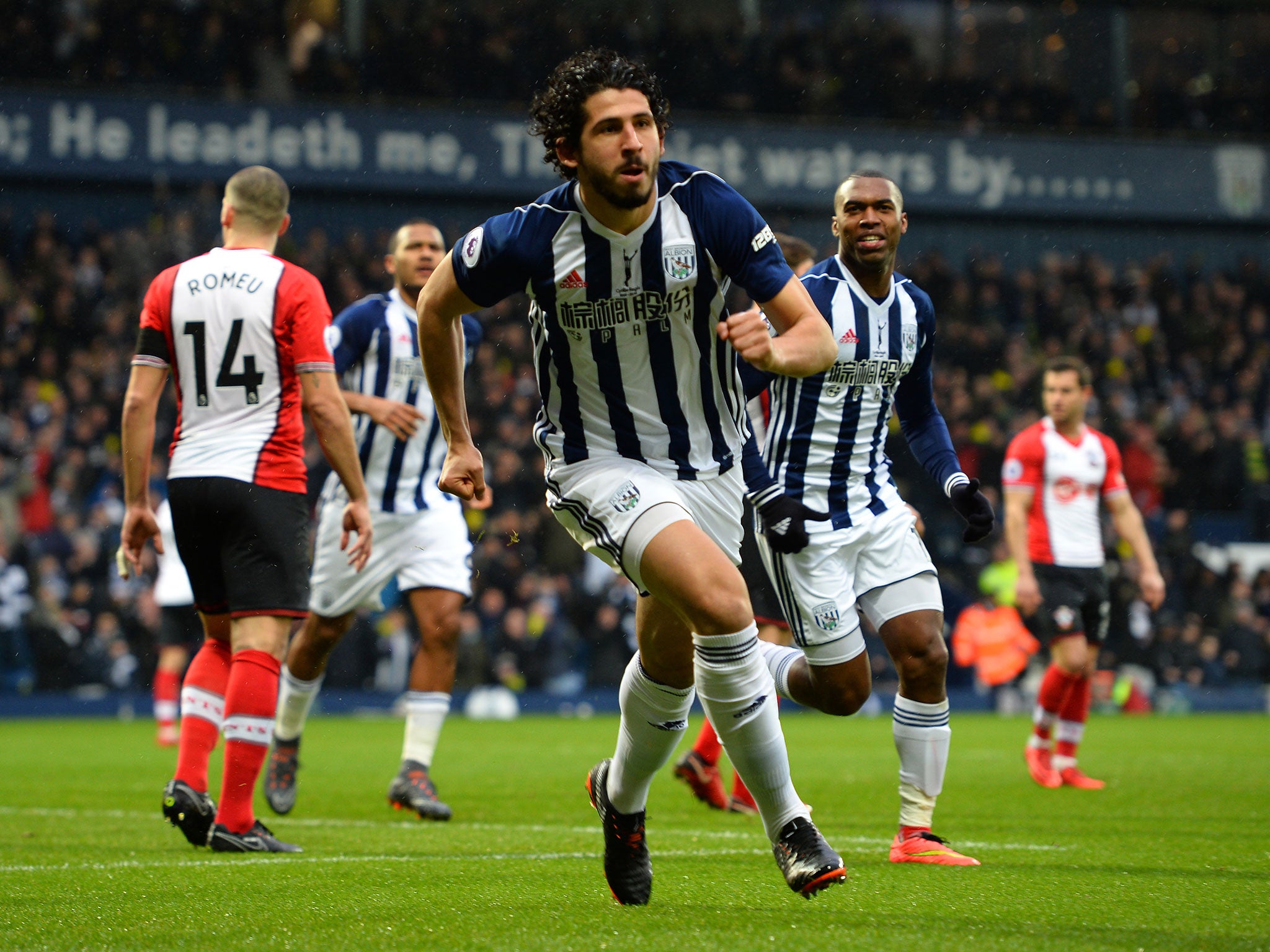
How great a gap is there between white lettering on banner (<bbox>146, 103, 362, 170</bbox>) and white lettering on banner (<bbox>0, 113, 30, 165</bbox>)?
5.02ft

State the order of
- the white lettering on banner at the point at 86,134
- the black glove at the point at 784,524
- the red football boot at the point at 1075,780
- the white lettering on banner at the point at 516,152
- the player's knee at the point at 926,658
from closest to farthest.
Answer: the black glove at the point at 784,524 → the player's knee at the point at 926,658 → the red football boot at the point at 1075,780 → the white lettering on banner at the point at 86,134 → the white lettering on banner at the point at 516,152

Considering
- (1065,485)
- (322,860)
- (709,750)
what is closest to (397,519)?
(709,750)

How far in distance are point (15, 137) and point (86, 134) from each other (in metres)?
0.89

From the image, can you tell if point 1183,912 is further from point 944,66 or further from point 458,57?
point 944,66

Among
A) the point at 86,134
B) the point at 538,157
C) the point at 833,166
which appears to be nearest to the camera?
the point at 86,134

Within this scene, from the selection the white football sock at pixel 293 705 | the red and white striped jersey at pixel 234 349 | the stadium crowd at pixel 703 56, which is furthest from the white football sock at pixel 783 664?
the stadium crowd at pixel 703 56

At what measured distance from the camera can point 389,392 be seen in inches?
280

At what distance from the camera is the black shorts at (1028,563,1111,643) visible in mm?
8805

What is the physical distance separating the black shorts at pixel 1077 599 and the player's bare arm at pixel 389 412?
402 cm

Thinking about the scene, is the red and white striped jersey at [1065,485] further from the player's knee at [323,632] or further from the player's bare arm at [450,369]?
the player's bare arm at [450,369]

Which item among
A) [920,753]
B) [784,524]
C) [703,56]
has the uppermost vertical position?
[703,56]

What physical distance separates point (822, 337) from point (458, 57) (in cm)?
2063

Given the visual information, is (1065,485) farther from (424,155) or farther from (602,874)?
(424,155)

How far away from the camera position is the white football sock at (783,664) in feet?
19.0
